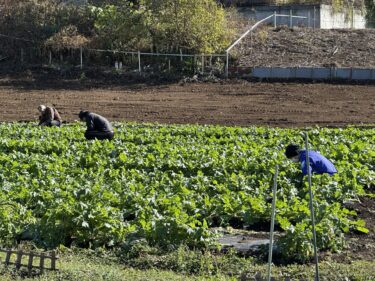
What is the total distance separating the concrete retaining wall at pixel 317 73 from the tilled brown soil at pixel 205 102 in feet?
3.31

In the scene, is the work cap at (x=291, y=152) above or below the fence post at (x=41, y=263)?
above

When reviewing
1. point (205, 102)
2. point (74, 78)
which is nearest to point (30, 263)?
point (205, 102)

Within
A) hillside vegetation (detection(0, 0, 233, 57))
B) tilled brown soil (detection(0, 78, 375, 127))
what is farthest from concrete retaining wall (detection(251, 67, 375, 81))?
hillside vegetation (detection(0, 0, 233, 57))

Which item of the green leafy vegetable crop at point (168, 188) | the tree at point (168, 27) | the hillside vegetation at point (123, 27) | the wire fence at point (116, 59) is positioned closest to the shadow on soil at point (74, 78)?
the wire fence at point (116, 59)

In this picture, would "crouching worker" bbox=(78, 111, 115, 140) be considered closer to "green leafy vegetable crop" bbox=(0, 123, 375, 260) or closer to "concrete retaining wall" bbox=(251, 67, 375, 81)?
"green leafy vegetable crop" bbox=(0, 123, 375, 260)

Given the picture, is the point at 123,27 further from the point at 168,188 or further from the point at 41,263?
the point at 41,263

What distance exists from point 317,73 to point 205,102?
6.35 m

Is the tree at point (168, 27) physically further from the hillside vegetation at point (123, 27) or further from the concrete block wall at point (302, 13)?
the concrete block wall at point (302, 13)

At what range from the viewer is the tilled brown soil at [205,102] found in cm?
2797

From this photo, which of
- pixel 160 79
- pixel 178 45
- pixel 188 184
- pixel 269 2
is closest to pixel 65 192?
pixel 188 184

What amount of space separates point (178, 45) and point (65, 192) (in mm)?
27274

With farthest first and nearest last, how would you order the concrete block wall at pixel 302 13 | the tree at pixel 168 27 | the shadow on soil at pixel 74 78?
the concrete block wall at pixel 302 13 → the tree at pixel 168 27 → the shadow on soil at pixel 74 78

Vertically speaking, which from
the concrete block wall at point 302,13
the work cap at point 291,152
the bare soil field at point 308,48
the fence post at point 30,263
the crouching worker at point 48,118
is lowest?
the fence post at point 30,263

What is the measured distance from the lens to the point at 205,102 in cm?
3128
